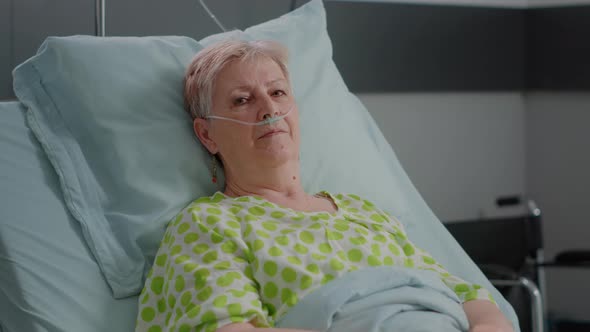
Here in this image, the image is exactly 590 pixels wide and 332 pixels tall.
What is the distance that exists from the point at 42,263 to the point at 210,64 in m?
0.56

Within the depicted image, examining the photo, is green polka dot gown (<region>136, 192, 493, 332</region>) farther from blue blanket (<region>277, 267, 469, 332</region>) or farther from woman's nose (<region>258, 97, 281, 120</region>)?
woman's nose (<region>258, 97, 281, 120</region>)

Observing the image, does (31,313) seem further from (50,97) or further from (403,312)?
(403,312)

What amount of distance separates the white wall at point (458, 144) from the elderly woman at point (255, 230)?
136cm

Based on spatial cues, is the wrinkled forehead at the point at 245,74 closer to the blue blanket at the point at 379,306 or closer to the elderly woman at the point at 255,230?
the elderly woman at the point at 255,230

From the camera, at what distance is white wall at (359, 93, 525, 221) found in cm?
342

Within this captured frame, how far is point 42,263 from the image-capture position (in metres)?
1.73

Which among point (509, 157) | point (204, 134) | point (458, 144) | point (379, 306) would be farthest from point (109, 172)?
point (509, 157)

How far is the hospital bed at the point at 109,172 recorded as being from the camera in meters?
1.74

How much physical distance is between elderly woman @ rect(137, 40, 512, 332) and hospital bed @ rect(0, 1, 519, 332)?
0.25 ft

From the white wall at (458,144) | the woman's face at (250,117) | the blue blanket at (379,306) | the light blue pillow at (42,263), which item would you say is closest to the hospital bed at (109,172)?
the light blue pillow at (42,263)

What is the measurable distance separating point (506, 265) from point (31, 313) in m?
2.17

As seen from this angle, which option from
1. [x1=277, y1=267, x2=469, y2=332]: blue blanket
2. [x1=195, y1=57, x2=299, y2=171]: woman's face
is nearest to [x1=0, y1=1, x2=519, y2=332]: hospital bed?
[x1=195, y1=57, x2=299, y2=171]: woman's face

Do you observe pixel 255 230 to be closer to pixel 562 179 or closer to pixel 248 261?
pixel 248 261

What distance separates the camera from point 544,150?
384 centimetres
